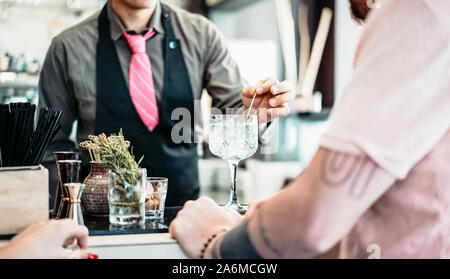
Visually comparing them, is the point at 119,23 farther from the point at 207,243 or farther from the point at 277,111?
the point at 207,243

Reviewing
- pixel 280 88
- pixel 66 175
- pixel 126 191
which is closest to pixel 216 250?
pixel 126 191

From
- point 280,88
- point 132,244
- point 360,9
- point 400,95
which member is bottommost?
point 132,244

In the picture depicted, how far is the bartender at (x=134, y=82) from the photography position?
92.0 inches

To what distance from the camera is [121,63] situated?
7.85 feet

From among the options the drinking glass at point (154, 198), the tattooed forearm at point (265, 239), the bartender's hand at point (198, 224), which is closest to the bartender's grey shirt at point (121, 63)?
the drinking glass at point (154, 198)

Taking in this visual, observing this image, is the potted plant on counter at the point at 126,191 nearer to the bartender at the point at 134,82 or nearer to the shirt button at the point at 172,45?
the bartender at the point at 134,82

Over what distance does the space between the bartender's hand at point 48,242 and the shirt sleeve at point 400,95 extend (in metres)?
0.51

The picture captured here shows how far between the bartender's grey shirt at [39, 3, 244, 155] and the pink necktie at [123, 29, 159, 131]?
3 centimetres

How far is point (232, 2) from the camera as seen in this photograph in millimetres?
4746

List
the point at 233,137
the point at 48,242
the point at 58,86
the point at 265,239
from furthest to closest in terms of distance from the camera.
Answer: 1. the point at 58,86
2. the point at 233,137
3. the point at 48,242
4. the point at 265,239

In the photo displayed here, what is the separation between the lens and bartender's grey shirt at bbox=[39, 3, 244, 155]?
235cm

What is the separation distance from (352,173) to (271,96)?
3.37ft

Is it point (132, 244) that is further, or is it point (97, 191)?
point (97, 191)

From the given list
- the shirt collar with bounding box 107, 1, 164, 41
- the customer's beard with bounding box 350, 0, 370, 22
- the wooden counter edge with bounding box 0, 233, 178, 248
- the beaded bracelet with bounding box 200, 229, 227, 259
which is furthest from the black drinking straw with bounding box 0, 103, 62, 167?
the shirt collar with bounding box 107, 1, 164, 41
